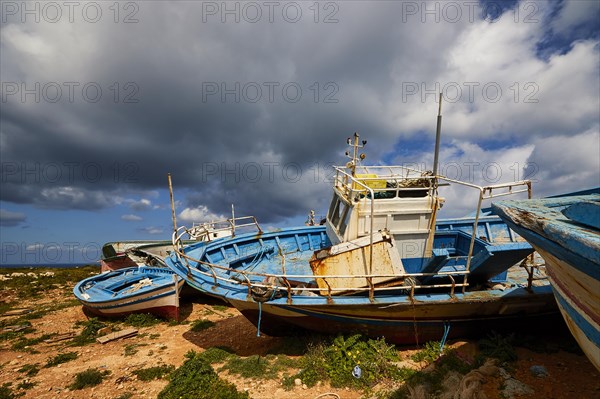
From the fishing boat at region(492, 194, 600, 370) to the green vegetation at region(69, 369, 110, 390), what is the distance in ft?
30.2

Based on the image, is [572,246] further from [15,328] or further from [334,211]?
[15,328]

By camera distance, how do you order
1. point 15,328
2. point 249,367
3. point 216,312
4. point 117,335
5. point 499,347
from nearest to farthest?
point 499,347 → point 249,367 → point 117,335 → point 15,328 → point 216,312

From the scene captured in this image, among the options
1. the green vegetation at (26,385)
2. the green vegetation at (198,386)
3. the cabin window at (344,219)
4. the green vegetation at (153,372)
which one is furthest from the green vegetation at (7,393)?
the cabin window at (344,219)

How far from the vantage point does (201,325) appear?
9.94 m

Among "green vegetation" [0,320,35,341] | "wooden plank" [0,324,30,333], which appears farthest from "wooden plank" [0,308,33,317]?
"wooden plank" [0,324,30,333]

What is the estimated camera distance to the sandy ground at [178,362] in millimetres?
5195

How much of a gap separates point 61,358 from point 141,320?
8.66 feet

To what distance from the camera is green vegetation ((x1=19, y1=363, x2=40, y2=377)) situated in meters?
7.29

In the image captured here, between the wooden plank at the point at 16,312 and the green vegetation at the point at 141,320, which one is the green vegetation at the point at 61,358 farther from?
the wooden plank at the point at 16,312

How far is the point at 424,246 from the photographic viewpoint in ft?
27.3

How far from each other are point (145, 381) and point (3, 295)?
54.8ft

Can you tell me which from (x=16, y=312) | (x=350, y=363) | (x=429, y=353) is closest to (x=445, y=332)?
(x=429, y=353)

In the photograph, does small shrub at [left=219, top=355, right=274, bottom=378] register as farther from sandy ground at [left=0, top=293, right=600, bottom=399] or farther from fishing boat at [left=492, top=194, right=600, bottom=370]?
fishing boat at [left=492, top=194, right=600, bottom=370]

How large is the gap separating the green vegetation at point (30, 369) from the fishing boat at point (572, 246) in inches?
445
